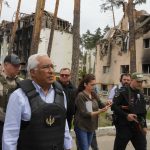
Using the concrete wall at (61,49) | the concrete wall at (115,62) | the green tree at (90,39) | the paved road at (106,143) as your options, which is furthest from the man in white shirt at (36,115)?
the green tree at (90,39)

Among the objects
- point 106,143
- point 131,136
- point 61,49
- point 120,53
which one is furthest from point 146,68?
point 131,136

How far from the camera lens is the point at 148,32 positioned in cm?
3553

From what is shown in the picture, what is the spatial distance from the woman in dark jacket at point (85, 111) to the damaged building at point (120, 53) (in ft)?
95.8

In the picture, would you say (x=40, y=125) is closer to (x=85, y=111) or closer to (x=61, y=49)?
(x=85, y=111)

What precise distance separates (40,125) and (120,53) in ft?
120

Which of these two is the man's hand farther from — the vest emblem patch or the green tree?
the green tree

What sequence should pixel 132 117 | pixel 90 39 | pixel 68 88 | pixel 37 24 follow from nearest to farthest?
pixel 132 117
pixel 68 88
pixel 37 24
pixel 90 39

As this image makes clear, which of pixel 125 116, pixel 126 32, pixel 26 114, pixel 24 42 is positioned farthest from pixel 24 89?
pixel 24 42

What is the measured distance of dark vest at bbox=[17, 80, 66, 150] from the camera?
3305 mm

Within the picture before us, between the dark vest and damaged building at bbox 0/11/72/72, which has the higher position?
damaged building at bbox 0/11/72/72

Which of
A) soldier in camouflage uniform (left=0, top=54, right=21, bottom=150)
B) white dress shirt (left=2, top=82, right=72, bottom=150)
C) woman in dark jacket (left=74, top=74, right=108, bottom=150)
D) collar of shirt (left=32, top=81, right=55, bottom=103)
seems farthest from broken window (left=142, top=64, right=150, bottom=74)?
white dress shirt (left=2, top=82, right=72, bottom=150)

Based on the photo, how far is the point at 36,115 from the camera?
3.28 metres

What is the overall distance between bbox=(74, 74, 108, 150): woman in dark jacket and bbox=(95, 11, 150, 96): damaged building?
29194 mm

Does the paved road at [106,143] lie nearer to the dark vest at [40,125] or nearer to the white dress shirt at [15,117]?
the dark vest at [40,125]
